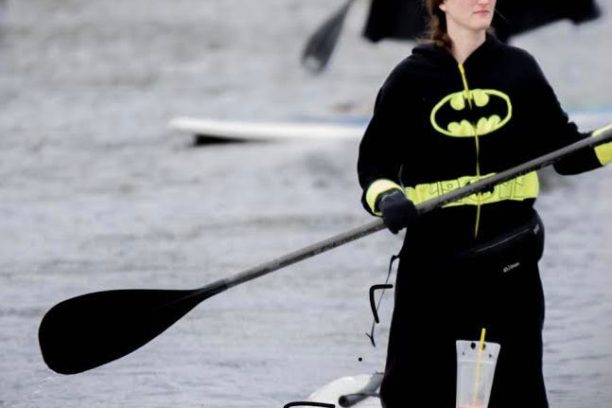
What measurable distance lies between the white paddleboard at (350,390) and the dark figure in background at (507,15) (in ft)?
23.0

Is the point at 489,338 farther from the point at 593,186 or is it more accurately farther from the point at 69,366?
the point at 593,186

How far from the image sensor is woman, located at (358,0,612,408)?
15.1 feet

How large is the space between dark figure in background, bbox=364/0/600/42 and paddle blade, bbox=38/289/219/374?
24.4 ft

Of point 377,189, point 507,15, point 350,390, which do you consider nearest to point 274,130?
point 507,15

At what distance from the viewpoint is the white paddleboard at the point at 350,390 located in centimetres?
552

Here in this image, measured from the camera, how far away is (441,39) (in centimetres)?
469

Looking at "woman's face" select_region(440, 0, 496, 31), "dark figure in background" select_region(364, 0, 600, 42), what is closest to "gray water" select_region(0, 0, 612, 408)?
"dark figure in background" select_region(364, 0, 600, 42)

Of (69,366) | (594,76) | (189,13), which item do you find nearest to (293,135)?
(594,76)

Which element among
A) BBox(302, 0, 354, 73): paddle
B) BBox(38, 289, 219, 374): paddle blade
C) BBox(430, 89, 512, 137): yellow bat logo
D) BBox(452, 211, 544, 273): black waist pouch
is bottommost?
BBox(302, 0, 354, 73): paddle

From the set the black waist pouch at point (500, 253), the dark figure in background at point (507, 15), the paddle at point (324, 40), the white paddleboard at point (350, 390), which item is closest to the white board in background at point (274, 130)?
the dark figure in background at point (507, 15)

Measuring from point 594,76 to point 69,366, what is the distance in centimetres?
1273

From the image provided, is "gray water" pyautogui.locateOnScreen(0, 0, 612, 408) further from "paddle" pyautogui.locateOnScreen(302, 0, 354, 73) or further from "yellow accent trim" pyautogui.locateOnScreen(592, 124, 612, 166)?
"yellow accent trim" pyautogui.locateOnScreen(592, 124, 612, 166)

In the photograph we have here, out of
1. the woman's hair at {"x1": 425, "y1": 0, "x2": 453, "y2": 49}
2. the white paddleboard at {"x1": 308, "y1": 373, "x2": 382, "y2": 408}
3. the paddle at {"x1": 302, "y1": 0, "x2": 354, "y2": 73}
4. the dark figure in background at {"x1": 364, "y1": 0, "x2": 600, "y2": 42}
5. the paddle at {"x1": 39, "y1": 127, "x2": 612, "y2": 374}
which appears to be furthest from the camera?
the paddle at {"x1": 302, "y1": 0, "x2": 354, "y2": 73}

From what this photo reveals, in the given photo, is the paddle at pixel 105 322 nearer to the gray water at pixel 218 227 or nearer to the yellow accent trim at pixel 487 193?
the yellow accent trim at pixel 487 193
